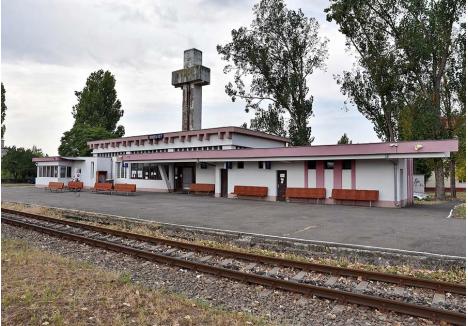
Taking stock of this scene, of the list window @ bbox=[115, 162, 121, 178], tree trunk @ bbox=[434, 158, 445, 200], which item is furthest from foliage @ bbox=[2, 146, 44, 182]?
tree trunk @ bbox=[434, 158, 445, 200]

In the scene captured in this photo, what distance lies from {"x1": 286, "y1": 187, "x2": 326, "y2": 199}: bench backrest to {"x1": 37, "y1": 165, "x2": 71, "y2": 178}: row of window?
89.8 feet

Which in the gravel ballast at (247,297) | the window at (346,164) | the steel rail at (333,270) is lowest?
the gravel ballast at (247,297)

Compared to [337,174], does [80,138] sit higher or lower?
higher

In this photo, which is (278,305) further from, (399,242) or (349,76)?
(349,76)

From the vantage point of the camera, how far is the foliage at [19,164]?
189 ft

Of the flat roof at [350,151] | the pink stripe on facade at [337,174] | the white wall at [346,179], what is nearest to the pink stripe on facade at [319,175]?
the pink stripe on facade at [337,174]

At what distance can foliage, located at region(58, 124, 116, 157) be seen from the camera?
54.1 meters

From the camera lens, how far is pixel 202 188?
2952cm

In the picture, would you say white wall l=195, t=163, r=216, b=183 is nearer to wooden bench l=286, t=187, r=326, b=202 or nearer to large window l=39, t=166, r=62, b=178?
wooden bench l=286, t=187, r=326, b=202

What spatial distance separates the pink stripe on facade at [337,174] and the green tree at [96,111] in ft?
136

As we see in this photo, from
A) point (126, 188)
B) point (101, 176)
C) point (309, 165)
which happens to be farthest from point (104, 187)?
point (309, 165)

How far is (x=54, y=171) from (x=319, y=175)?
30.2 m

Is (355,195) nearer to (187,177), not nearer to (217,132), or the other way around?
(217,132)

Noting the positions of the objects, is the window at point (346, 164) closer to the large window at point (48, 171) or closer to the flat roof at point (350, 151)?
the flat roof at point (350, 151)
